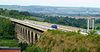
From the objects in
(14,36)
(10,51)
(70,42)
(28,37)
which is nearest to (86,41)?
(70,42)

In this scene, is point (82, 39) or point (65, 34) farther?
point (65, 34)

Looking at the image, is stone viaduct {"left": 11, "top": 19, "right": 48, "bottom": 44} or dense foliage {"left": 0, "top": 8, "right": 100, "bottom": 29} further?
dense foliage {"left": 0, "top": 8, "right": 100, "bottom": 29}

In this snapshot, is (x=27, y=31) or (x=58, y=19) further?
(x=58, y=19)

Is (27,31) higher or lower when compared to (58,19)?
higher

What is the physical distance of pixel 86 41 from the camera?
96.6 feet

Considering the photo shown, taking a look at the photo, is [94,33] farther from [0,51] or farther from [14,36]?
[14,36]

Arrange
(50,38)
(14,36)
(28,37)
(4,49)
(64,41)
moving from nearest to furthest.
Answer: (4,49)
(64,41)
(50,38)
(28,37)
(14,36)

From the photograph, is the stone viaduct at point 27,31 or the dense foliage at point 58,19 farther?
the dense foliage at point 58,19

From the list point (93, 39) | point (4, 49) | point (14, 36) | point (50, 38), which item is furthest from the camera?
point (14, 36)

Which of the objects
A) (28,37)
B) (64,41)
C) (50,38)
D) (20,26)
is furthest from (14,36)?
(64,41)

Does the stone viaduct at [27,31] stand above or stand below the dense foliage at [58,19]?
above

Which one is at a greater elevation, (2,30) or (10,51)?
(10,51)

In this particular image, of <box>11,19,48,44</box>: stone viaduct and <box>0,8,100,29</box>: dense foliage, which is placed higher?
<box>11,19,48,44</box>: stone viaduct

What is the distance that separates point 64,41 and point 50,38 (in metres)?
5.01
